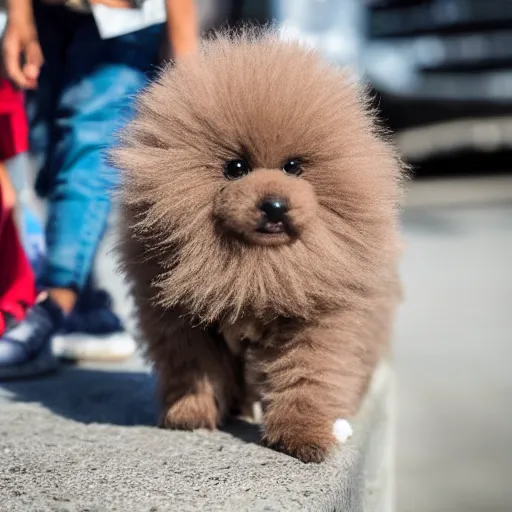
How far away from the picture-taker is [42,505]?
58.2 inches

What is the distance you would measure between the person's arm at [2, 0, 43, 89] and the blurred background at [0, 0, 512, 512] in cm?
35

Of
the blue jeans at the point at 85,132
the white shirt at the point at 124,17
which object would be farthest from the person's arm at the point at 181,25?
the blue jeans at the point at 85,132

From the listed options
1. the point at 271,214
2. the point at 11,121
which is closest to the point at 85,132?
the point at 11,121

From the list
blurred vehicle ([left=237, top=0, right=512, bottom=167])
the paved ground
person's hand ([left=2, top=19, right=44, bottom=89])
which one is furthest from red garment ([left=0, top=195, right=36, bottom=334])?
blurred vehicle ([left=237, top=0, right=512, bottom=167])

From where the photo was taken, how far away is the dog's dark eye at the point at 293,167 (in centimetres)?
173

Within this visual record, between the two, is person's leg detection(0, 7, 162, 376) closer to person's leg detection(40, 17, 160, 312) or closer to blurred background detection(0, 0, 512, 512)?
person's leg detection(40, 17, 160, 312)

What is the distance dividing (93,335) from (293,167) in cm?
132

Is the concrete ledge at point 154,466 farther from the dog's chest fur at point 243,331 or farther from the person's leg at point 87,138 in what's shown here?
the person's leg at point 87,138

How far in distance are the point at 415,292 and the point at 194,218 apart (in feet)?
10.9

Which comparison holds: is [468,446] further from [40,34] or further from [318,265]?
[40,34]

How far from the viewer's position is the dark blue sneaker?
8.00 ft

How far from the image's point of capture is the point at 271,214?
1648 mm

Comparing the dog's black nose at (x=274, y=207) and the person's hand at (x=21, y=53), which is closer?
the dog's black nose at (x=274, y=207)

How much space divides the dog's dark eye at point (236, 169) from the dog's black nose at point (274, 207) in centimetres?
11
